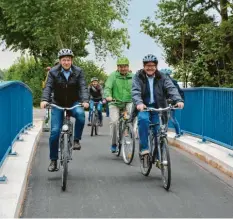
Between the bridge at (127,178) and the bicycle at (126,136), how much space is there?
0.65 ft

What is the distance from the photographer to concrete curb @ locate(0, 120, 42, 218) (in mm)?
6664

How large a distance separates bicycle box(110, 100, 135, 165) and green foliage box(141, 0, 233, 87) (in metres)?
21.6

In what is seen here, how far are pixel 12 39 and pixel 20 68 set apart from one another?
237 cm

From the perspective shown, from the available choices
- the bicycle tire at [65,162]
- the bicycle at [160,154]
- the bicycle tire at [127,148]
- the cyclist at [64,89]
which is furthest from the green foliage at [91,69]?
the bicycle tire at [65,162]

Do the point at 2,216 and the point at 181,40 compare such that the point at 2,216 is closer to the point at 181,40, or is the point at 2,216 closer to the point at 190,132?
the point at 190,132

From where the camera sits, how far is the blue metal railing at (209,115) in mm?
11172

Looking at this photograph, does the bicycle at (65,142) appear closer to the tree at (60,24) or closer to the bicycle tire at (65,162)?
the bicycle tire at (65,162)

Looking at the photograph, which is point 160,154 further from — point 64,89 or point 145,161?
point 64,89

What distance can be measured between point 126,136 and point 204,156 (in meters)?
1.48

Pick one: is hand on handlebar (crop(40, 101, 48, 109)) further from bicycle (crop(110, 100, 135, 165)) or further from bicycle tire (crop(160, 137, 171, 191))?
bicycle (crop(110, 100, 135, 165))

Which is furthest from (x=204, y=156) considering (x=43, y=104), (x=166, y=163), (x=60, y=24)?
(x=60, y=24)

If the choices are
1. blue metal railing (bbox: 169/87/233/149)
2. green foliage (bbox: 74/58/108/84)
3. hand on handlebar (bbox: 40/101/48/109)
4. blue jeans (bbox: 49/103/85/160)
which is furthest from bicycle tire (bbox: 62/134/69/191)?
green foliage (bbox: 74/58/108/84)

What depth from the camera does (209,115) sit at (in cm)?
1263

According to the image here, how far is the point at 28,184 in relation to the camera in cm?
866
